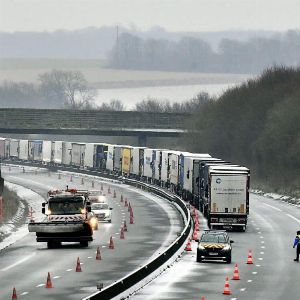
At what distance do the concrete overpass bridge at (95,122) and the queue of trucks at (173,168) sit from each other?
398cm

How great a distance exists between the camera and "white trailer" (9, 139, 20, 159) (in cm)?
18396

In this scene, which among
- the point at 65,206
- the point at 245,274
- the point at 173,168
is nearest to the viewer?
the point at 245,274

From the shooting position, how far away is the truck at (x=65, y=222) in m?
58.3

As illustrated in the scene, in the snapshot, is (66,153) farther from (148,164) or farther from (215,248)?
(215,248)

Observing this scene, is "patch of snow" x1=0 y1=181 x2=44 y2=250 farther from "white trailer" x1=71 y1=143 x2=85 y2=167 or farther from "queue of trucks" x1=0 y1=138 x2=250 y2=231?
"white trailer" x1=71 y1=143 x2=85 y2=167

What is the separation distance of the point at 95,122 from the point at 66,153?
27053 mm

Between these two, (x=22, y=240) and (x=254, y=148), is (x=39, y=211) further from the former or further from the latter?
(x=254, y=148)

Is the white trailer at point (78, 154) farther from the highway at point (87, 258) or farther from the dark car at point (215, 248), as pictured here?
the dark car at point (215, 248)

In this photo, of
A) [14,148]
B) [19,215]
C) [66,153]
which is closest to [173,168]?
[19,215]

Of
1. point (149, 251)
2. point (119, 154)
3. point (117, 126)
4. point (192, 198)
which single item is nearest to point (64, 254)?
point (149, 251)

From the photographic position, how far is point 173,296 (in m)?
40.1

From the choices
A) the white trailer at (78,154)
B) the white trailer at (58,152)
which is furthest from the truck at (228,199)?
the white trailer at (58,152)

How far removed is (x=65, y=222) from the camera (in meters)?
58.1

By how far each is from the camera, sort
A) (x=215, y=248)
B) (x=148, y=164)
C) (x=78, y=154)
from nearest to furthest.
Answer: (x=215, y=248) < (x=148, y=164) < (x=78, y=154)
